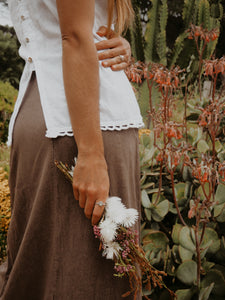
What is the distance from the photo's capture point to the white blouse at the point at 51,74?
90 centimetres

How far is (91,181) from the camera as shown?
861 millimetres

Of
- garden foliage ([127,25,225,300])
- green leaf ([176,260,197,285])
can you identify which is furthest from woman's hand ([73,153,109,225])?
green leaf ([176,260,197,285])

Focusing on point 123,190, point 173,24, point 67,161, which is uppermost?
point 173,24

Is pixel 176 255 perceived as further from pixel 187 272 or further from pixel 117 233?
pixel 117 233

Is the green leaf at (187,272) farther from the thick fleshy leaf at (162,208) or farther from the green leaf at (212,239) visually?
the thick fleshy leaf at (162,208)

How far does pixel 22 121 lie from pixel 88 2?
1.32 ft

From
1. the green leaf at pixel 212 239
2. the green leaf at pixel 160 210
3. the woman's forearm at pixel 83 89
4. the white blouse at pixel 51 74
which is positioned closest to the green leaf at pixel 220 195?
the green leaf at pixel 212 239

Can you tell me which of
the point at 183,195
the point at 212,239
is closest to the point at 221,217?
the point at 212,239

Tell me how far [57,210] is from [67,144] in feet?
0.69

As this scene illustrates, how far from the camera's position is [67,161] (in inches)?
36.4

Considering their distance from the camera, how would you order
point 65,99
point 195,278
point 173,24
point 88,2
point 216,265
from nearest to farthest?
1. point 88,2
2. point 65,99
3. point 195,278
4. point 216,265
5. point 173,24

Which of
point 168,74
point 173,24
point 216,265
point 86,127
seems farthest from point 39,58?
point 173,24

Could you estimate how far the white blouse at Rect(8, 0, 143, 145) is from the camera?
90cm

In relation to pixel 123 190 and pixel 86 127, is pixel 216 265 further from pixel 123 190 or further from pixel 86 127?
pixel 86 127
